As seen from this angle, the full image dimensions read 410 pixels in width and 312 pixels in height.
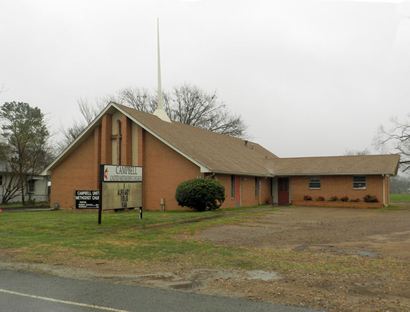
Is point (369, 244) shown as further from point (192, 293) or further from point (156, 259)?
point (192, 293)

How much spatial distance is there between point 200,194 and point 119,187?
6.34 metres

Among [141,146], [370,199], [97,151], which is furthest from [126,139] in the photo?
[370,199]

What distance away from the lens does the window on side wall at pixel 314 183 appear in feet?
119

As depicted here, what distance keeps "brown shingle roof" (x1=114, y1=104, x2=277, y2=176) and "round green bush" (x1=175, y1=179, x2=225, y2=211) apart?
1379 millimetres

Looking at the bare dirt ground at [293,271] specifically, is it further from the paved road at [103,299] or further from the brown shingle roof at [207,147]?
the brown shingle roof at [207,147]

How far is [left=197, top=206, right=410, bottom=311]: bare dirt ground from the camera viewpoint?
7117 mm

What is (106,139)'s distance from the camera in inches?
1193

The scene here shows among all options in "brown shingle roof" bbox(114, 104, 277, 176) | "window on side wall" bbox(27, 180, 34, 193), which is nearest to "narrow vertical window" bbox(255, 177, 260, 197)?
"brown shingle roof" bbox(114, 104, 277, 176)

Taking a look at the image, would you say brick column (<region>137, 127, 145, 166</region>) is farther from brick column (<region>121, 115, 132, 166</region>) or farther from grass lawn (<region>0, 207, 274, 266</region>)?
grass lawn (<region>0, 207, 274, 266</region>)

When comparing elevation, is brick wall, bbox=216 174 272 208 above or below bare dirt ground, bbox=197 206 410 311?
above

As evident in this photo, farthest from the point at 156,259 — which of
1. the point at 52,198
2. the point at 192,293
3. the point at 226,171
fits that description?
the point at 52,198

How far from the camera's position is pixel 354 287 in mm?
7820

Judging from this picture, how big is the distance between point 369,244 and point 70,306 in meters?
9.31

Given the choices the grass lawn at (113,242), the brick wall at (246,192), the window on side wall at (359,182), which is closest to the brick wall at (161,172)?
the brick wall at (246,192)
